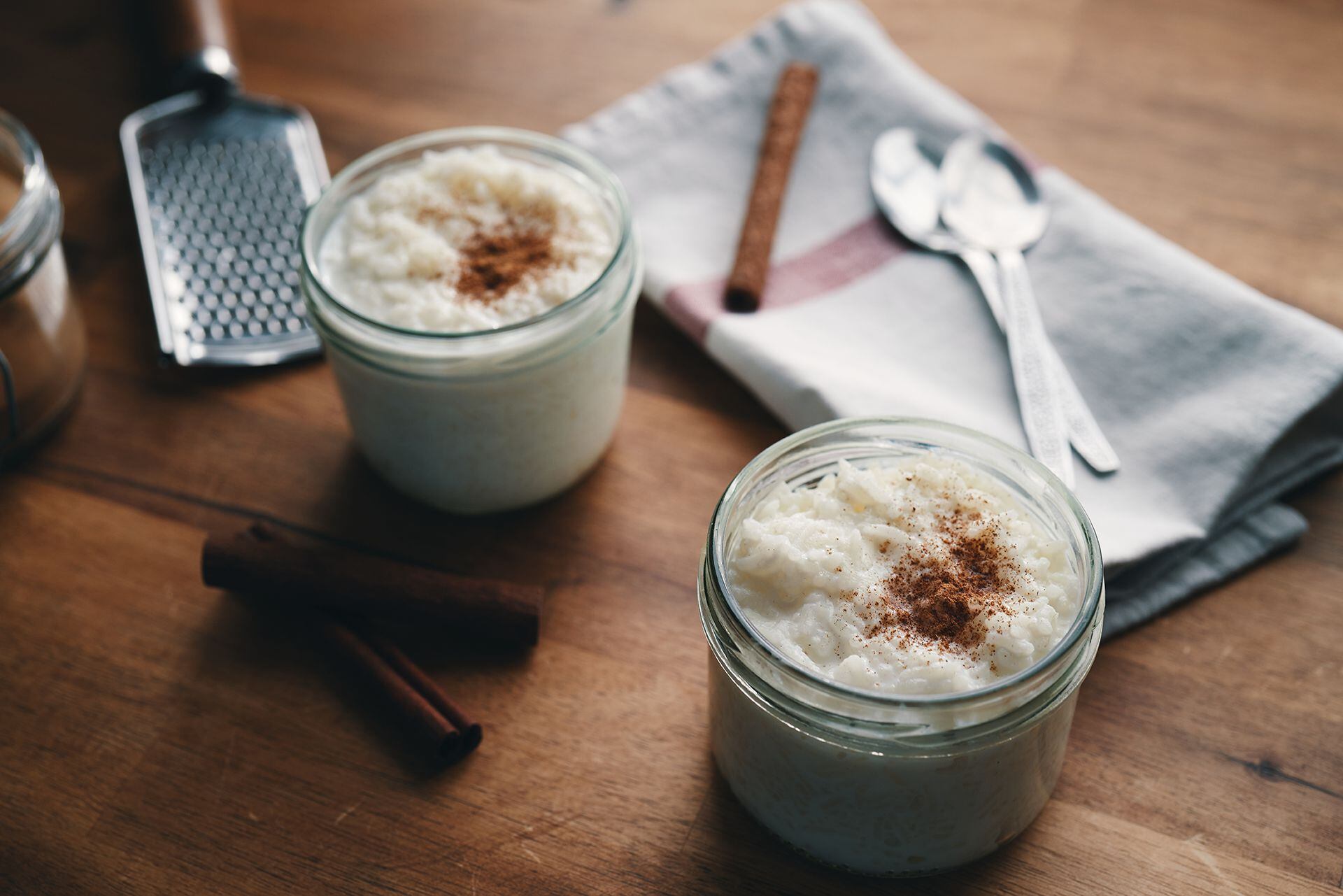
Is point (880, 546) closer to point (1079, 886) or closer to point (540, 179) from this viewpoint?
point (1079, 886)

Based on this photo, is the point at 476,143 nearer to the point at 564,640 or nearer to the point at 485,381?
the point at 485,381

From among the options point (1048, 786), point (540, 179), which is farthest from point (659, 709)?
point (540, 179)

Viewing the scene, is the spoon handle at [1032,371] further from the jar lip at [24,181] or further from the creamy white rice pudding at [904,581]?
the jar lip at [24,181]

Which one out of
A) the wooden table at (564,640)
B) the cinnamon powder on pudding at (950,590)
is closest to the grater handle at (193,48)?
the wooden table at (564,640)

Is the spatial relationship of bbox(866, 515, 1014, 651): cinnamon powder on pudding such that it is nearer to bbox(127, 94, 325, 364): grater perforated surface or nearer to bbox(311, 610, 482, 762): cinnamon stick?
bbox(311, 610, 482, 762): cinnamon stick

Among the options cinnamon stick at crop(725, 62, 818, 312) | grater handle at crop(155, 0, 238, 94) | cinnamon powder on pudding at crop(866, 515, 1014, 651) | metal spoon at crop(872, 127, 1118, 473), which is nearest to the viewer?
cinnamon powder on pudding at crop(866, 515, 1014, 651)

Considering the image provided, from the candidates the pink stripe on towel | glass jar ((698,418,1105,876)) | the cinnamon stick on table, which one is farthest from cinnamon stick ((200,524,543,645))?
the pink stripe on towel
